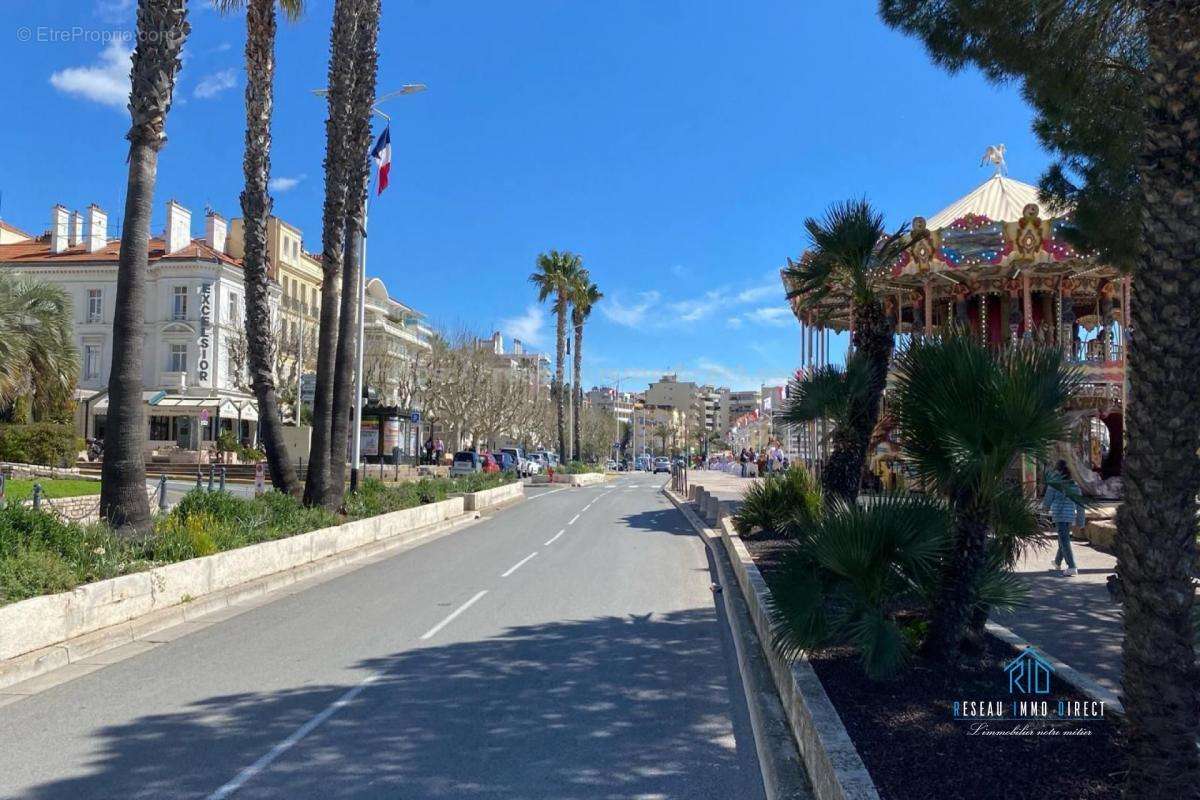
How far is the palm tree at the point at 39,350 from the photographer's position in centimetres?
2870

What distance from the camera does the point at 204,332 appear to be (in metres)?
50.2

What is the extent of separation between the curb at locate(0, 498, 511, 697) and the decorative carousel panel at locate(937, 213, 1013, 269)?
1518cm

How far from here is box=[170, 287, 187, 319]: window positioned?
5062cm

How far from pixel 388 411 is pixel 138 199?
72.7 feet

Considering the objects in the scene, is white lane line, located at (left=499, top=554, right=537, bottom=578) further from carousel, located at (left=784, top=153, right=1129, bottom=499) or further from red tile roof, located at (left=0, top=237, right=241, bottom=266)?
red tile roof, located at (left=0, top=237, right=241, bottom=266)

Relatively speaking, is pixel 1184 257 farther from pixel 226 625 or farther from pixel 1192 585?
pixel 226 625

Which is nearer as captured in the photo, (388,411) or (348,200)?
(348,200)

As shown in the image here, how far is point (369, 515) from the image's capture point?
18.2 metres

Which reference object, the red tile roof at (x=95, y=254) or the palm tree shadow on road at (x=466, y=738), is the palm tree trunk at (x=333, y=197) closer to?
the palm tree shadow on road at (x=466, y=738)

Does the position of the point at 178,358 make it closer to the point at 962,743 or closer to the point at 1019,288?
the point at 1019,288

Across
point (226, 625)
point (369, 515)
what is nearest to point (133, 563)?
point (226, 625)

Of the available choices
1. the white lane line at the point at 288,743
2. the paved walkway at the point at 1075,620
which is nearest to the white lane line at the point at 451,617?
the white lane line at the point at 288,743

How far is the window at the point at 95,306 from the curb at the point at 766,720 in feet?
169

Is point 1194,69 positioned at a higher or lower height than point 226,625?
higher
